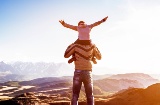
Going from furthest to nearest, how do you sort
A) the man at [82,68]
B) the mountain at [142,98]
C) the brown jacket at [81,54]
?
1. the mountain at [142,98]
2. the brown jacket at [81,54]
3. the man at [82,68]

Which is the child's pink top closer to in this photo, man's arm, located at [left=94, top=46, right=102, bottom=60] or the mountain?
man's arm, located at [left=94, top=46, right=102, bottom=60]

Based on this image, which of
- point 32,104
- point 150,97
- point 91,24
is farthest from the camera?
point 32,104

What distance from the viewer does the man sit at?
21.9 ft

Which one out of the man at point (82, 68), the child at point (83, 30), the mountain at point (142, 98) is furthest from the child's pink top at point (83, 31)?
the mountain at point (142, 98)

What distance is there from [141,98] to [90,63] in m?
13.6

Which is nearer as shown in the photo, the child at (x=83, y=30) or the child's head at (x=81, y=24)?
the child at (x=83, y=30)

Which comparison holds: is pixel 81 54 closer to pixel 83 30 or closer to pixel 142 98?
pixel 83 30

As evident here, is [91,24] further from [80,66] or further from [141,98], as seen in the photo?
[141,98]

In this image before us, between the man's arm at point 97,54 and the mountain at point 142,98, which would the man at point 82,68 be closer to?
the man's arm at point 97,54

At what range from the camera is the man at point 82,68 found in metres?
6.67

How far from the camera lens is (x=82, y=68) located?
672cm

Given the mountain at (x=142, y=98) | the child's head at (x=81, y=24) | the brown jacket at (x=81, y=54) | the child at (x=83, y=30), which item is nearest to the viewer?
the brown jacket at (x=81, y=54)

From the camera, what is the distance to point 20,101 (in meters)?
21.6

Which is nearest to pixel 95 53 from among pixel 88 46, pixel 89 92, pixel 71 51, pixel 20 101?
pixel 88 46
